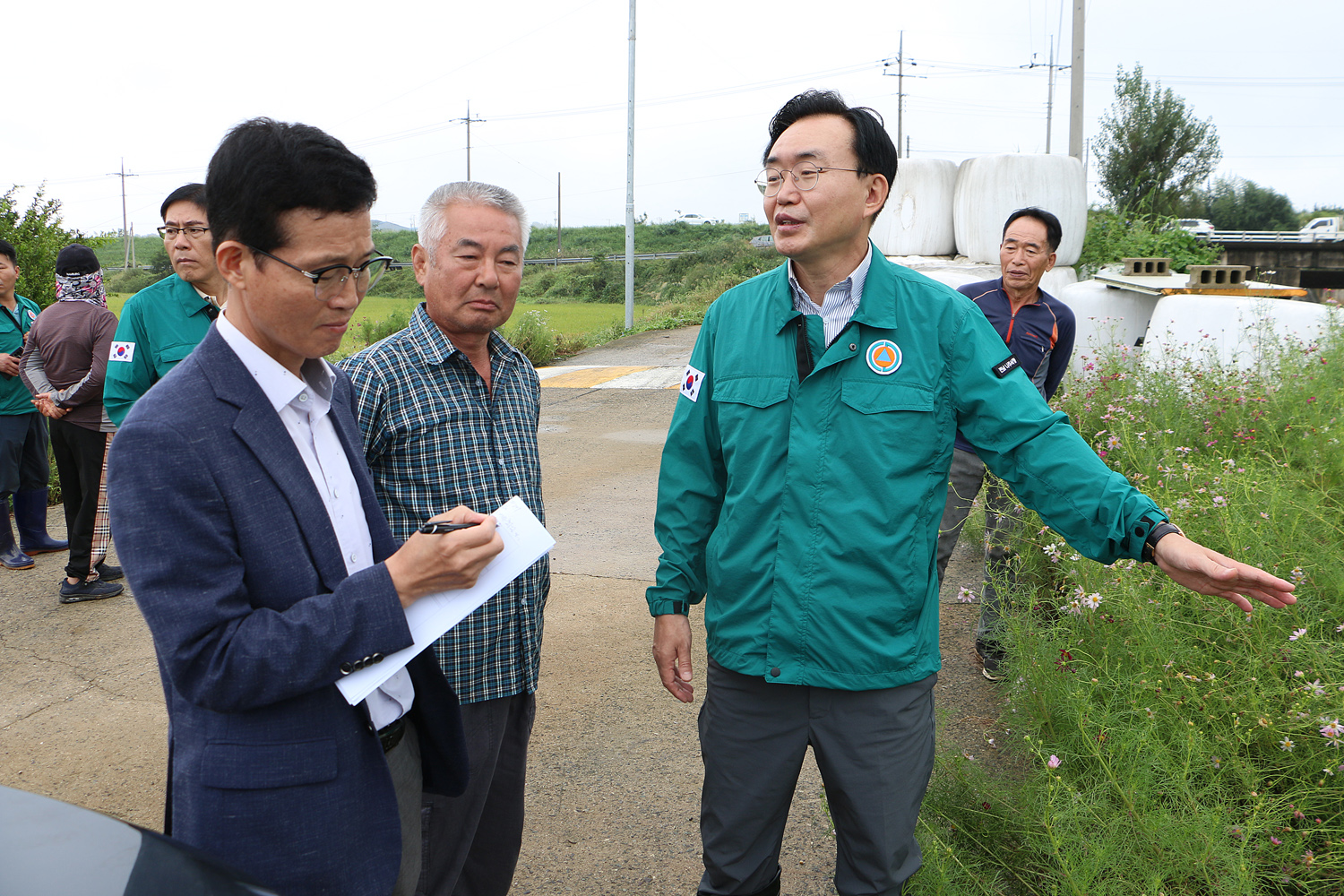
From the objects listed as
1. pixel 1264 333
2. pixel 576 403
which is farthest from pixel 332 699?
pixel 576 403

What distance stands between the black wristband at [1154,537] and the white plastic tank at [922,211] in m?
11.5

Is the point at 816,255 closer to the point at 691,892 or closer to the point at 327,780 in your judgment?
the point at 327,780

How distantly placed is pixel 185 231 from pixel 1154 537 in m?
3.70

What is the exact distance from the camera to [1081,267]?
1366 centimetres

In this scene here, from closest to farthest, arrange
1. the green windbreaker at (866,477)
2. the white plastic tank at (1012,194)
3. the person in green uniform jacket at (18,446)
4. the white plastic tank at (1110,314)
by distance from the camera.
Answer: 1. the green windbreaker at (866,477)
2. the person in green uniform jacket at (18,446)
3. the white plastic tank at (1110,314)
4. the white plastic tank at (1012,194)

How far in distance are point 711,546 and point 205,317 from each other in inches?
118

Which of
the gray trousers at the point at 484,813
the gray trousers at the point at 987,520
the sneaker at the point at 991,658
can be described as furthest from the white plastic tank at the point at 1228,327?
the gray trousers at the point at 484,813

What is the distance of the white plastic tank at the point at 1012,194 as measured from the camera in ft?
38.7

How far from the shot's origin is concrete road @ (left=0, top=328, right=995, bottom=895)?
2980 mm

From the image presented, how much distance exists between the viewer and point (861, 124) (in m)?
2.21

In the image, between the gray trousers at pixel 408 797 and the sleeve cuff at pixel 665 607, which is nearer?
the gray trousers at pixel 408 797

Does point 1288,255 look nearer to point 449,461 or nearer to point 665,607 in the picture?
point 665,607

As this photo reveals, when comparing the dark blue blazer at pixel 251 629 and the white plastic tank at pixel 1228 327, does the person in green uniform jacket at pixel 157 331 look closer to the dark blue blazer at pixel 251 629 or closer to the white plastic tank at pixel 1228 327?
the dark blue blazer at pixel 251 629

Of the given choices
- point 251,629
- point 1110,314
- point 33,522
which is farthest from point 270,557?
point 1110,314
